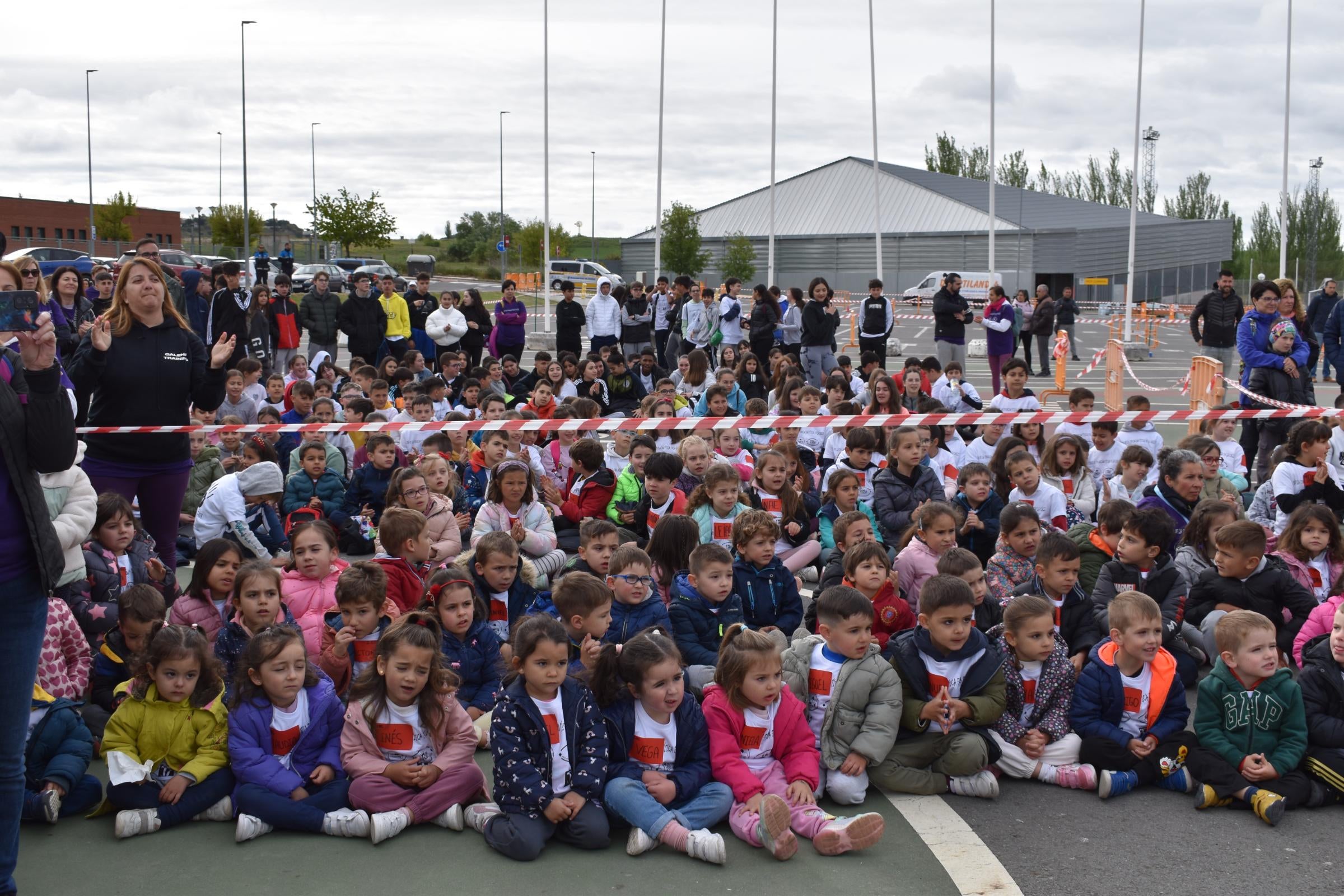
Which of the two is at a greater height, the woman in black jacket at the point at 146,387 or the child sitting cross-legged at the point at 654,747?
the woman in black jacket at the point at 146,387

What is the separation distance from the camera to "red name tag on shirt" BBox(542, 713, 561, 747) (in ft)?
16.1

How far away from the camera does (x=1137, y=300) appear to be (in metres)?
73.2

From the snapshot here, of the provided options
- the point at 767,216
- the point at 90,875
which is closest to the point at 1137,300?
the point at 767,216

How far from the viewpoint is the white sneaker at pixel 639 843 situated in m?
4.76

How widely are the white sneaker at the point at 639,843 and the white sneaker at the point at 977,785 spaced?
144cm

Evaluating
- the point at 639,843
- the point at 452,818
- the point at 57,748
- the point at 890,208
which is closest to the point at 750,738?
the point at 639,843

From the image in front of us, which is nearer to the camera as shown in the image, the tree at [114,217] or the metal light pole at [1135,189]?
the metal light pole at [1135,189]

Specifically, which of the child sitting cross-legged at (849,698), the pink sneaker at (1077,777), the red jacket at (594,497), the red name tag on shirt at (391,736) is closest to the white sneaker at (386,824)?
the red name tag on shirt at (391,736)

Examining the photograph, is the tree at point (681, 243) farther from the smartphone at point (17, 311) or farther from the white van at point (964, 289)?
the smartphone at point (17, 311)

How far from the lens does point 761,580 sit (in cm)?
669

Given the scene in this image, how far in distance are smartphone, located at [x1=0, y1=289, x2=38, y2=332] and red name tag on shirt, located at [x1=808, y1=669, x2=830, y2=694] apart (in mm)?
3458

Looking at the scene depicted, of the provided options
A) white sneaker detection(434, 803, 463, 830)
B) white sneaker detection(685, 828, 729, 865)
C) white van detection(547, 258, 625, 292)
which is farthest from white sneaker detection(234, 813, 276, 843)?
white van detection(547, 258, 625, 292)

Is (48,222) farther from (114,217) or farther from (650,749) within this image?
(650,749)

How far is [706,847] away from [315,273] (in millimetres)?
44208
